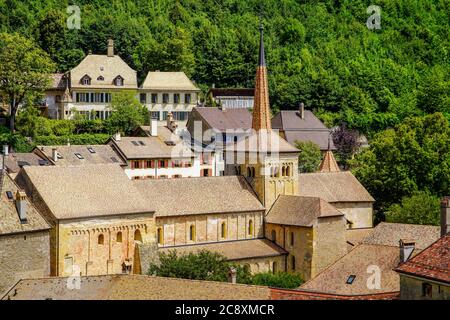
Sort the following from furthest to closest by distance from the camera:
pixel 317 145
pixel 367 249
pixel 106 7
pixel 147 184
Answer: pixel 106 7
pixel 317 145
pixel 147 184
pixel 367 249

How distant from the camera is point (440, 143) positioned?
8175 centimetres

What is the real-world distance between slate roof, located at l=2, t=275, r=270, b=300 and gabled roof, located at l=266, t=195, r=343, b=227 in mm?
21022

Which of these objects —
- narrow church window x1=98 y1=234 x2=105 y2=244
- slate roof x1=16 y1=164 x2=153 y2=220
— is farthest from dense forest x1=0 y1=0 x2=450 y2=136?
narrow church window x1=98 y1=234 x2=105 y2=244

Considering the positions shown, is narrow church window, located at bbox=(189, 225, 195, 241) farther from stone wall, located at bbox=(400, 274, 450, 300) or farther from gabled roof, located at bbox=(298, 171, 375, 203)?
stone wall, located at bbox=(400, 274, 450, 300)

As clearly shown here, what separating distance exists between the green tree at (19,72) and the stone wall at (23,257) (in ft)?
124

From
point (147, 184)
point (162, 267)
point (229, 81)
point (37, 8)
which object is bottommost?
point (162, 267)

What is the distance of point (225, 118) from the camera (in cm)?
10656

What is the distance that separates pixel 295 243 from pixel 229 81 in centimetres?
5811

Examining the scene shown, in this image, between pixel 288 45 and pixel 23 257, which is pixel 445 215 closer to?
pixel 23 257

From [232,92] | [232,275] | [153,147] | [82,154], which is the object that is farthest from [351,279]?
[232,92]

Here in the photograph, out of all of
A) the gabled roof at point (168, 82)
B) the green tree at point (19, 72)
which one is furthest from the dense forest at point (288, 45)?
the green tree at point (19, 72)

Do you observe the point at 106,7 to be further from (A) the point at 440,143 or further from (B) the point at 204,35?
(A) the point at 440,143
